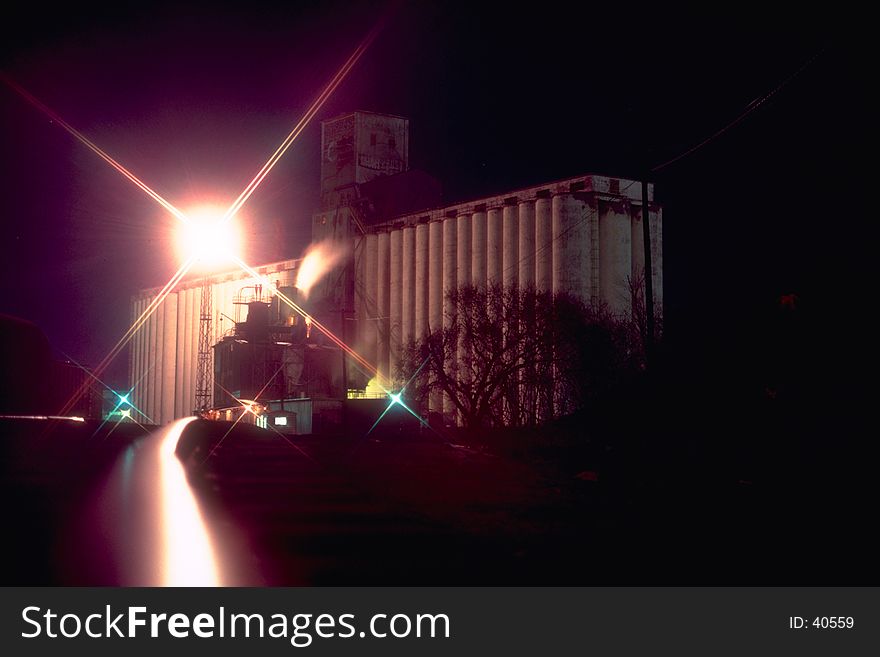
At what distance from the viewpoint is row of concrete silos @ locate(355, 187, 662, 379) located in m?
39.4

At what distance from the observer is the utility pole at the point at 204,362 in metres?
68.6

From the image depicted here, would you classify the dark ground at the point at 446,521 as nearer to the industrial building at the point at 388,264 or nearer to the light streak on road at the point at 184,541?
the light streak on road at the point at 184,541

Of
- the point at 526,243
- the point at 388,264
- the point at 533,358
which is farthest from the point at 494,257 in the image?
the point at 388,264

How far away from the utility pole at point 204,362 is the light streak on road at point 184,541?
65213 mm


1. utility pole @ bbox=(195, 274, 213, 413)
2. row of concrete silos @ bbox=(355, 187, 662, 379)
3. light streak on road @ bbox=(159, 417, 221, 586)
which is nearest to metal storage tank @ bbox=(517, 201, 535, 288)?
row of concrete silos @ bbox=(355, 187, 662, 379)

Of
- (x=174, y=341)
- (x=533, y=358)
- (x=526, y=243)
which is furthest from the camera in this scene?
(x=174, y=341)

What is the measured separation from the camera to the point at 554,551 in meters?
4.27

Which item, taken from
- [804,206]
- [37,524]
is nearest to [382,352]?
[804,206]

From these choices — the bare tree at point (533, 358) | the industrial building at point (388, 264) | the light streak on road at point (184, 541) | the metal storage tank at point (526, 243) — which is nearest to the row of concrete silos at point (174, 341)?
the industrial building at point (388, 264)

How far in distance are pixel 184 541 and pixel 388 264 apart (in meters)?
50.5

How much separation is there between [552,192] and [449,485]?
34.0 m

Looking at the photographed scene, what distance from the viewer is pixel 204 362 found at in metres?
70.1

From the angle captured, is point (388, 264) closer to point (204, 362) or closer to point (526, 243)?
point (526, 243)

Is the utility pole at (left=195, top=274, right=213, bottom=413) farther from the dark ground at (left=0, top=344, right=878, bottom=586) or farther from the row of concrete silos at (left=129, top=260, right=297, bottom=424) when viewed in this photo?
the dark ground at (left=0, top=344, right=878, bottom=586)
